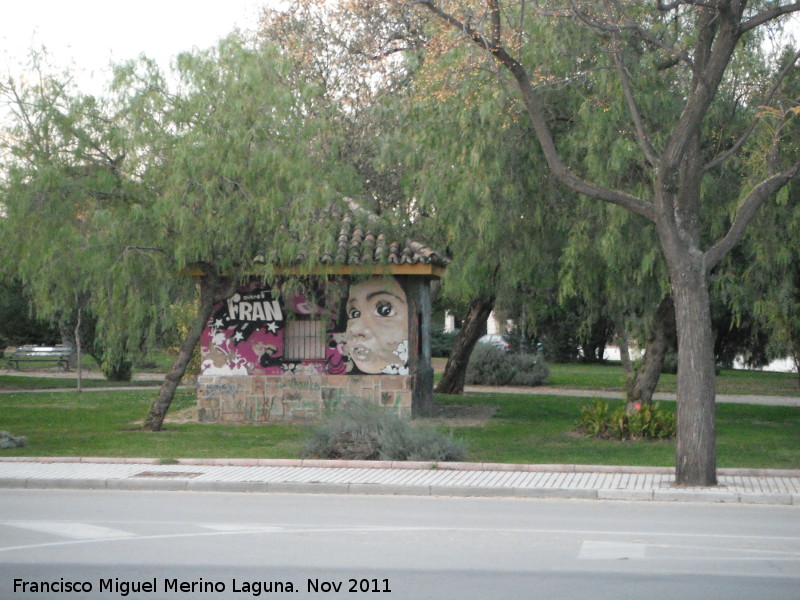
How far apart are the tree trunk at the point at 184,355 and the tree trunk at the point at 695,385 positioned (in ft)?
27.5

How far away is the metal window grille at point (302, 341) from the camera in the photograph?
1983 centimetres

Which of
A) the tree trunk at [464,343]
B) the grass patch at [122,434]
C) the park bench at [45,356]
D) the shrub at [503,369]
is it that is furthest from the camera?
the park bench at [45,356]

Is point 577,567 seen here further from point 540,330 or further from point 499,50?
point 540,330

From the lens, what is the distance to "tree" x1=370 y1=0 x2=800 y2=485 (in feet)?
40.9

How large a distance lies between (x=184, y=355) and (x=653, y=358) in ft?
29.7

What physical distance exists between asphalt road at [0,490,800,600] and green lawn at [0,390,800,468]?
3.29m

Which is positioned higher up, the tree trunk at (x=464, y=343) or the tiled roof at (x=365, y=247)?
the tiled roof at (x=365, y=247)

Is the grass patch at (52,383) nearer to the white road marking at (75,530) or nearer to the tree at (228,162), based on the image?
the tree at (228,162)

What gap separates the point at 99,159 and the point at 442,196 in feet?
19.8

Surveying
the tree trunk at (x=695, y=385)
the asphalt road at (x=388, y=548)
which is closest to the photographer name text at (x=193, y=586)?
the asphalt road at (x=388, y=548)

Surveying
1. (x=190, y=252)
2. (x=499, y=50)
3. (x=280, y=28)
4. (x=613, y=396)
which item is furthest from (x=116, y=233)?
(x=613, y=396)

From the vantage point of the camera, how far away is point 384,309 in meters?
19.8

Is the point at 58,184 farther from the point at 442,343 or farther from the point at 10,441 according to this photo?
the point at 442,343

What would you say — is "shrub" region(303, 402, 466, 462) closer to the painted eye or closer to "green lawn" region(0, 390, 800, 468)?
"green lawn" region(0, 390, 800, 468)
